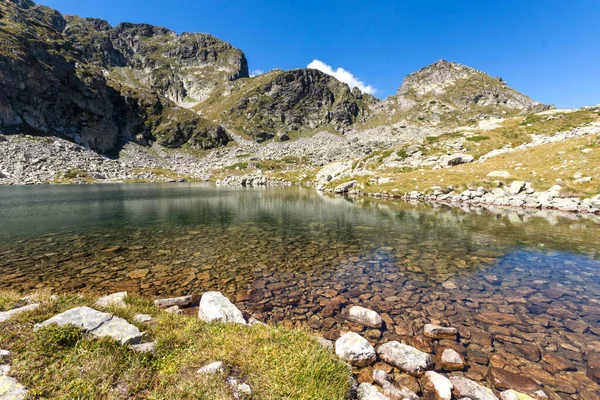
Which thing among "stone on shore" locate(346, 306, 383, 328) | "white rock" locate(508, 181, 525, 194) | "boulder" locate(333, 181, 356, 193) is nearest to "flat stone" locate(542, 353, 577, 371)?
"stone on shore" locate(346, 306, 383, 328)

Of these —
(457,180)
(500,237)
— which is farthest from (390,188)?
(500,237)

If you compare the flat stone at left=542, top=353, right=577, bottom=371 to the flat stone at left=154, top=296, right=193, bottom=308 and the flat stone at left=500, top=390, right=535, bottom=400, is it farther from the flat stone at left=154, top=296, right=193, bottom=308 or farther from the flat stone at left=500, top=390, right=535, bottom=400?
the flat stone at left=154, top=296, right=193, bottom=308

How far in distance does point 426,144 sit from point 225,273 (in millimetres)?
94315

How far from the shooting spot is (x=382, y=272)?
1546 centimetres

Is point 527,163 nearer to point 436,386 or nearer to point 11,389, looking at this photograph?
point 436,386

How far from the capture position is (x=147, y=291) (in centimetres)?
1326

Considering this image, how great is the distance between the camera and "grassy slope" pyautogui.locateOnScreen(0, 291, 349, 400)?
4.83 metres

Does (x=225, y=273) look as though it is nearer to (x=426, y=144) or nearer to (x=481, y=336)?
(x=481, y=336)

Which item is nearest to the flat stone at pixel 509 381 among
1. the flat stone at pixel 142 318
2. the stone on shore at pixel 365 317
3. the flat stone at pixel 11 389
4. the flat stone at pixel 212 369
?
the stone on shore at pixel 365 317

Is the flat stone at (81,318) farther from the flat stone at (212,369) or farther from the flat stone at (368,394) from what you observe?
the flat stone at (368,394)

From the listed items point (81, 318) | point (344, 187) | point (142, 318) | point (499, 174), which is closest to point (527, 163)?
point (499, 174)

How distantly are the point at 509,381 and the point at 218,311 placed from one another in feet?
29.0

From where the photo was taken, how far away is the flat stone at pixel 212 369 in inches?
215

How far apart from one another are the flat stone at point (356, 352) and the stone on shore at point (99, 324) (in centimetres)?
535
